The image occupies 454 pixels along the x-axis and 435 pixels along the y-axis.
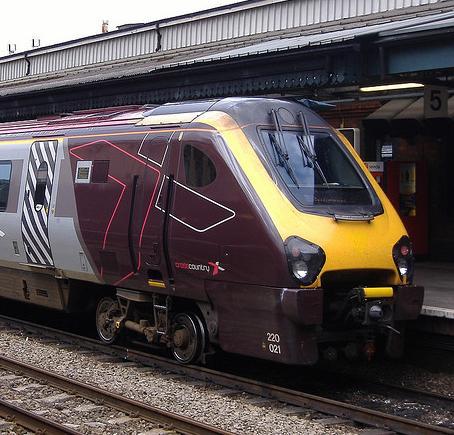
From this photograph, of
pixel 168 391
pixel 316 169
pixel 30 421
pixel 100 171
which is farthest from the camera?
pixel 100 171

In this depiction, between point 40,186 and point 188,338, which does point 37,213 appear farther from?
point 188,338

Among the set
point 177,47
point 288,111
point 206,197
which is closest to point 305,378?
point 206,197

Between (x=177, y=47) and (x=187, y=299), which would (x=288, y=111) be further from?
(x=177, y=47)

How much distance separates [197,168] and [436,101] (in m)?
4.43

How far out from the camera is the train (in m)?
7.57

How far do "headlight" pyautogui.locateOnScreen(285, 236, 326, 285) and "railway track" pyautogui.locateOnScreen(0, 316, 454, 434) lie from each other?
1.17 m

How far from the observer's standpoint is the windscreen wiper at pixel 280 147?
8.17 metres

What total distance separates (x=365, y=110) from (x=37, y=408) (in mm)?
8641

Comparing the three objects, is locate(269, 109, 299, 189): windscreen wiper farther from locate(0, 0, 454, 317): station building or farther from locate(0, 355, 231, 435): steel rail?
locate(0, 355, 231, 435): steel rail

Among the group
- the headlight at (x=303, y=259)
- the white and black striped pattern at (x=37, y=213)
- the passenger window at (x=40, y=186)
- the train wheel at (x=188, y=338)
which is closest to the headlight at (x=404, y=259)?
the headlight at (x=303, y=259)

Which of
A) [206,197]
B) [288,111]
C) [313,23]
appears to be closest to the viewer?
[206,197]

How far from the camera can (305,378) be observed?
29.3 ft

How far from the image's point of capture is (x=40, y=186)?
10547 millimetres

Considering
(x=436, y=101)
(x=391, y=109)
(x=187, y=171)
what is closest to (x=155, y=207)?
(x=187, y=171)
